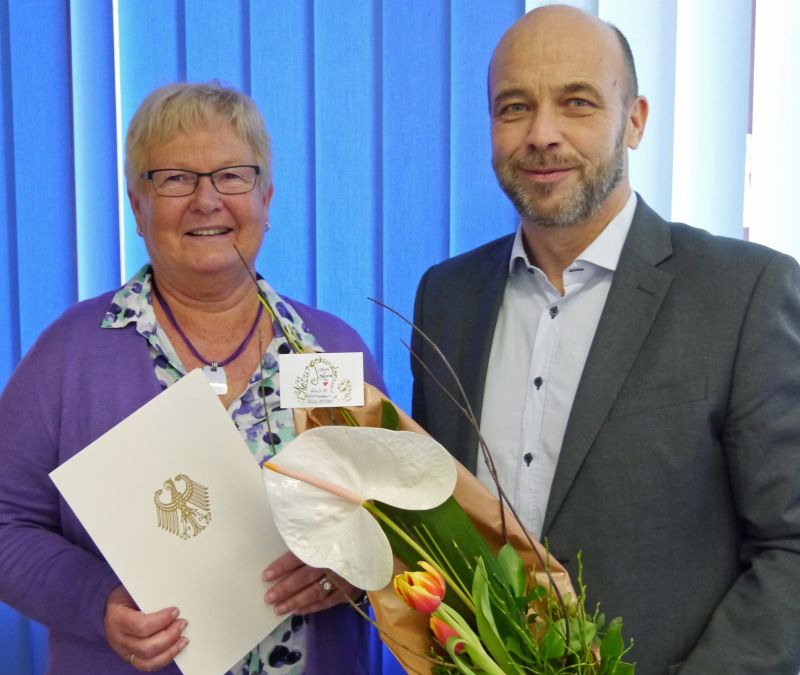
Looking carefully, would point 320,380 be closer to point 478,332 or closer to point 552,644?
point 552,644

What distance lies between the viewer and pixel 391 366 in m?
2.13

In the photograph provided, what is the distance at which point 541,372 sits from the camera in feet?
4.38

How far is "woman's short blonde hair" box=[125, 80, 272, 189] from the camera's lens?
1.45 meters

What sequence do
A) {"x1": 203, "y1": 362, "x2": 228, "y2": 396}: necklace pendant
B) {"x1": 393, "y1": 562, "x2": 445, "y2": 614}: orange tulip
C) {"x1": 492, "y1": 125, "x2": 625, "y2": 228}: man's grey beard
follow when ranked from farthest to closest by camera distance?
{"x1": 203, "y1": 362, "x2": 228, "y2": 396}: necklace pendant < {"x1": 492, "y1": 125, "x2": 625, "y2": 228}: man's grey beard < {"x1": 393, "y1": 562, "x2": 445, "y2": 614}: orange tulip

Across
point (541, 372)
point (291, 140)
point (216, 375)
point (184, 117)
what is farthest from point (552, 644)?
point (291, 140)

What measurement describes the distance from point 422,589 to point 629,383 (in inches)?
23.3

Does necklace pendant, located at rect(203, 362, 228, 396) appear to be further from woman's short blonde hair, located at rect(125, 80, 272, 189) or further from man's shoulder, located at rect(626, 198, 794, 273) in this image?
man's shoulder, located at rect(626, 198, 794, 273)

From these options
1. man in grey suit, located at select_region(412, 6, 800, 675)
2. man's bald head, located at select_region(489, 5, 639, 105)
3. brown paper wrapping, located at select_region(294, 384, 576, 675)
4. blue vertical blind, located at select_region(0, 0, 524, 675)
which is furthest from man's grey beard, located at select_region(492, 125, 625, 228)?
blue vertical blind, located at select_region(0, 0, 524, 675)

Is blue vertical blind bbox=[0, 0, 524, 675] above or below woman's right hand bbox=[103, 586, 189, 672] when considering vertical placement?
above

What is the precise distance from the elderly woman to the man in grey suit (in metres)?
0.33

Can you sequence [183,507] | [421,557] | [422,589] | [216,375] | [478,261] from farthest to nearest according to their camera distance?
[478,261] → [216,375] → [183,507] → [421,557] → [422,589]

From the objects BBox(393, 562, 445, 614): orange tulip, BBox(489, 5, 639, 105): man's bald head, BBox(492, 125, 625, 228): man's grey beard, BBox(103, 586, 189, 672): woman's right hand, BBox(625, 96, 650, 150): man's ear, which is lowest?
BBox(103, 586, 189, 672): woman's right hand

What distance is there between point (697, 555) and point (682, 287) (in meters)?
0.40

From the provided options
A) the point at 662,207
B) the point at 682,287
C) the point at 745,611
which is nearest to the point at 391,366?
the point at 662,207
